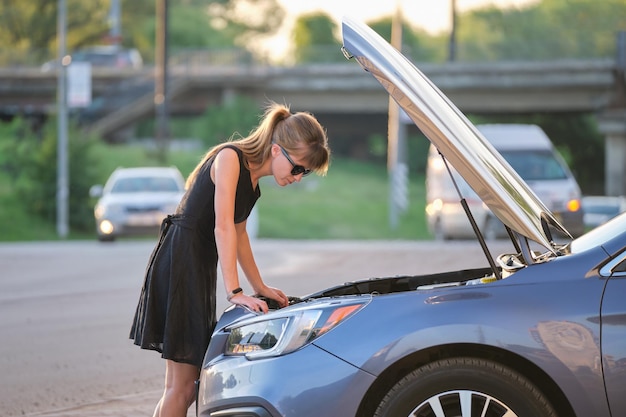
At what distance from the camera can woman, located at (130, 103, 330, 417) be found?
4.87 m

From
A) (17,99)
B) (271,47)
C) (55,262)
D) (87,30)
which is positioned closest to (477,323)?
(55,262)

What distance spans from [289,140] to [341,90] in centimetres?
5237

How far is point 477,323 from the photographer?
13.6 ft

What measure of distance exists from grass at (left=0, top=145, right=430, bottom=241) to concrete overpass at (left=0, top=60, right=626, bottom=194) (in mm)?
3645

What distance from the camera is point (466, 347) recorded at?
13.6 feet

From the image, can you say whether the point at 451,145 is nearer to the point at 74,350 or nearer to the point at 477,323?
the point at 477,323

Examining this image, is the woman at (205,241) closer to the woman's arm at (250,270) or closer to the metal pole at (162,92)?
the woman's arm at (250,270)

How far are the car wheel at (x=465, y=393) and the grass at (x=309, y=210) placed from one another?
31.4m

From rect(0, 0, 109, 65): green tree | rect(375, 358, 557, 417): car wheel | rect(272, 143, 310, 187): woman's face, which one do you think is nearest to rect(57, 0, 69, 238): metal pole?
rect(272, 143, 310, 187): woman's face

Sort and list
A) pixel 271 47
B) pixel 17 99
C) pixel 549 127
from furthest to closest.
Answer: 1. pixel 271 47
2. pixel 549 127
3. pixel 17 99

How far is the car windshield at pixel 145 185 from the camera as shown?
25336 mm

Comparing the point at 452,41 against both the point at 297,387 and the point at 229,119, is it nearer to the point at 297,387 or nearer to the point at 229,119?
the point at 229,119

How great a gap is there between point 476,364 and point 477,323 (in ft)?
0.46

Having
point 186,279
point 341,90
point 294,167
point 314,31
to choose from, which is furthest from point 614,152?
point 314,31
